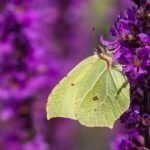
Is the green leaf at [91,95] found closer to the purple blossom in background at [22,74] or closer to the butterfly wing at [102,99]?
the butterfly wing at [102,99]

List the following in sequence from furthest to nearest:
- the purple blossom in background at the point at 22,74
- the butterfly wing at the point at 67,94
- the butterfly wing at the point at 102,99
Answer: the purple blossom in background at the point at 22,74 → the butterfly wing at the point at 67,94 → the butterfly wing at the point at 102,99

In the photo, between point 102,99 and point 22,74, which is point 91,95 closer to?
point 102,99

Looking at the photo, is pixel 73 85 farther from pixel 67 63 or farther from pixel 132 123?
pixel 67 63

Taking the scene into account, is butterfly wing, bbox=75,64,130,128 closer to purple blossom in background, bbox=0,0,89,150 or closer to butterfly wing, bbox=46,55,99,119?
butterfly wing, bbox=46,55,99,119

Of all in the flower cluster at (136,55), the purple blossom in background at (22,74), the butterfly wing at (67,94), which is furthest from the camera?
the purple blossom in background at (22,74)

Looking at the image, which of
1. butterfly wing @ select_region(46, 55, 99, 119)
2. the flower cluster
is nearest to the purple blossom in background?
butterfly wing @ select_region(46, 55, 99, 119)

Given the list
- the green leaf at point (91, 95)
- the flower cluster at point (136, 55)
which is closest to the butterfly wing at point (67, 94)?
the green leaf at point (91, 95)

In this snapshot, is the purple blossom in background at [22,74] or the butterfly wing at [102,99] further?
the purple blossom in background at [22,74]

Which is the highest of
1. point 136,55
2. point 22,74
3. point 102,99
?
point 136,55

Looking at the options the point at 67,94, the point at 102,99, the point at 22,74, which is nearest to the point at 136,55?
the point at 102,99
